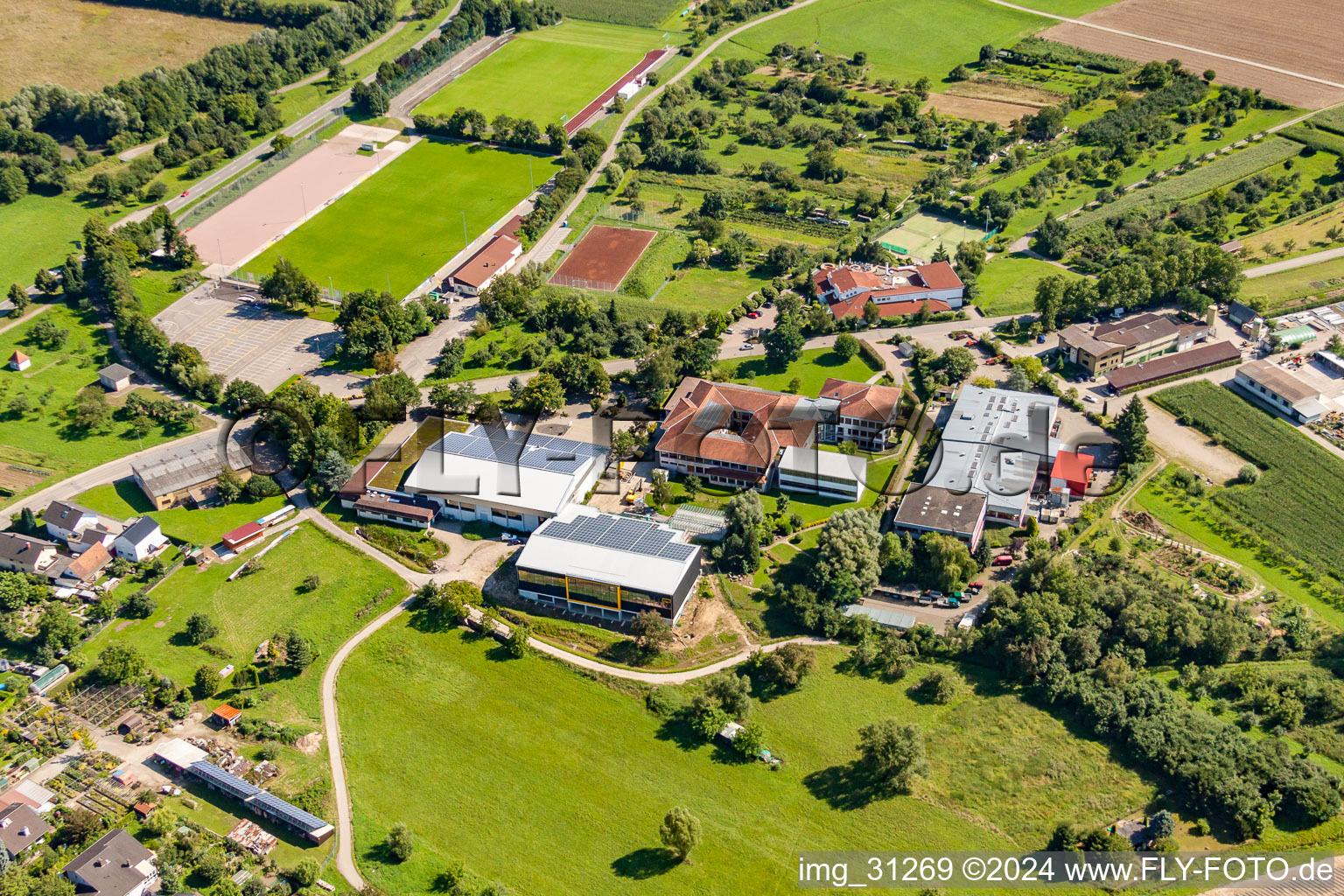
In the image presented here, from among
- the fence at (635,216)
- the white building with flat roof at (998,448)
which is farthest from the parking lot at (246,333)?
the white building with flat roof at (998,448)

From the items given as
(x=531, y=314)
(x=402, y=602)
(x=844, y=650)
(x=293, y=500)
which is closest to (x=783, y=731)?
(x=844, y=650)

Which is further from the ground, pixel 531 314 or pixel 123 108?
pixel 123 108

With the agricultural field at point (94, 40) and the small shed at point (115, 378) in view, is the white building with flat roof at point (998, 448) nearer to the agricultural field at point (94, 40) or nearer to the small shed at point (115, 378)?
the small shed at point (115, 378)

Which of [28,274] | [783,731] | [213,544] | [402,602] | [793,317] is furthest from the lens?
[28,274]

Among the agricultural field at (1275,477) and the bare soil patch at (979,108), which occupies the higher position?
the bare soil patch at (979,108)

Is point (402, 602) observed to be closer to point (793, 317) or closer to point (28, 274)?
point (793, 317)

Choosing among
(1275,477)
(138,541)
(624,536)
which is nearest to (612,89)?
(624,536)

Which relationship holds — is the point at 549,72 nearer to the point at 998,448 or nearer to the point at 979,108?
the point at 979,108
